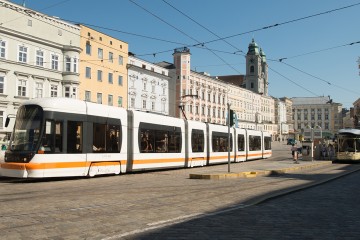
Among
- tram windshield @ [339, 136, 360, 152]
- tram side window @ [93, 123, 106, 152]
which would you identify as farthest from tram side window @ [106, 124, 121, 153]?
tram windshield @ [339, 136, 360, 152]

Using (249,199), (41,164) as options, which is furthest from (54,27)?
(249,199)

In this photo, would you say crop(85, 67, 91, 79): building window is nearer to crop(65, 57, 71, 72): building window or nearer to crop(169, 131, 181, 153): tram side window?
crop(65, 57, 71, 72): building window

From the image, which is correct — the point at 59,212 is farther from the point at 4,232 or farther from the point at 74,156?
the point at 74,156

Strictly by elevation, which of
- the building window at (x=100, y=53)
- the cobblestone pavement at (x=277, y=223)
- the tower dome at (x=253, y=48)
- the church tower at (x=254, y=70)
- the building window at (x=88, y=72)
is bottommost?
the cobblestone pavement at (x=277, y=223)

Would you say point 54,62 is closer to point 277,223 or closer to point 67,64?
point 67,64

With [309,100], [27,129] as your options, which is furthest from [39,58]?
[309,100]

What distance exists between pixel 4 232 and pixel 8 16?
1444 inches

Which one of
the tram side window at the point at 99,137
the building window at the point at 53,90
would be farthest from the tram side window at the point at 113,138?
the building window at the point at 53,90

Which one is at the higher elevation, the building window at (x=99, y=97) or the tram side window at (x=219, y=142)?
the building window at (x=99, y=97)

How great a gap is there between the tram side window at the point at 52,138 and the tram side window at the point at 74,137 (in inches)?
14.7

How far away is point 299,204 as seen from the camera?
1034 centimetres

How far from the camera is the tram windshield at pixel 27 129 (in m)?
14.9

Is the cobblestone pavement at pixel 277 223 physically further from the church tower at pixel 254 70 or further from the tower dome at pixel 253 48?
the tower dome at pixel 253 48

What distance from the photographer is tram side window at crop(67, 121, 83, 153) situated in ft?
51.6
